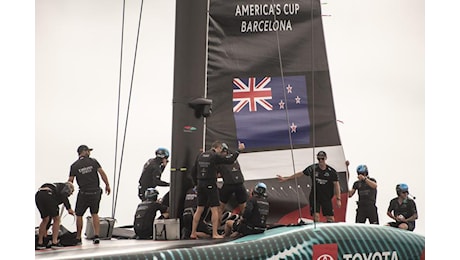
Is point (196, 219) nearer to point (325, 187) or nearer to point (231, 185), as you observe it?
point (231, 185)

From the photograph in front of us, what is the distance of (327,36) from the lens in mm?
9109

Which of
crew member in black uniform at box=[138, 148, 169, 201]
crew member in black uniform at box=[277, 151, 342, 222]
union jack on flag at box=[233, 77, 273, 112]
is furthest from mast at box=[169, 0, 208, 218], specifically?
union jack on flag at box=[233, 77, 273, 112]

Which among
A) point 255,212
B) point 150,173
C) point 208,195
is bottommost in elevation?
point 255,212

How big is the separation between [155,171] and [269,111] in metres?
1.53

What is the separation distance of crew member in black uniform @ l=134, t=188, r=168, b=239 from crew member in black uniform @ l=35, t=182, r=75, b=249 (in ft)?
2.39

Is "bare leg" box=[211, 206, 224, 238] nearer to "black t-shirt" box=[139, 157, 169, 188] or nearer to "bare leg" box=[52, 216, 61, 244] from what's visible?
"black t-shirt" box=[139, 157, 169, 188]

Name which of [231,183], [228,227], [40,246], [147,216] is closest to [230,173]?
[231,183]

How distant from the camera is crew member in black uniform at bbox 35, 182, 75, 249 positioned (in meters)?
5.23

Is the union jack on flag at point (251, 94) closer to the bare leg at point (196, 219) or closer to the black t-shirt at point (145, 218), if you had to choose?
the black t-shirt at point (145, 218)

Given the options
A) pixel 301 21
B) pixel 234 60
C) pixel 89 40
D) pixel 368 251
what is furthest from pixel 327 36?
pixel 368 251

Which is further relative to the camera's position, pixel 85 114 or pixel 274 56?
pixel 85 114

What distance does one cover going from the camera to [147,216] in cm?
594
